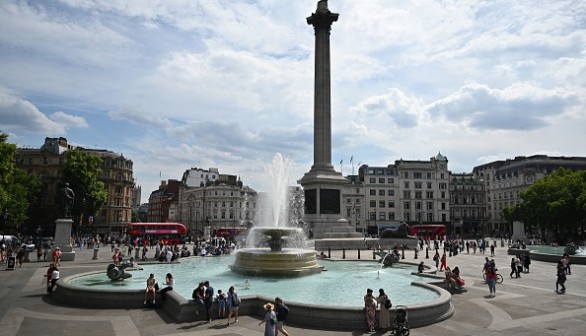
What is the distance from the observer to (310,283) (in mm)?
20078

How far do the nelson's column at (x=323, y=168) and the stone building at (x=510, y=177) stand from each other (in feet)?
216

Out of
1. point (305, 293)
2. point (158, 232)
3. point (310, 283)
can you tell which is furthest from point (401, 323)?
point (158, 232)

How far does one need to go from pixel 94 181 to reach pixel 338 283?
55364mm

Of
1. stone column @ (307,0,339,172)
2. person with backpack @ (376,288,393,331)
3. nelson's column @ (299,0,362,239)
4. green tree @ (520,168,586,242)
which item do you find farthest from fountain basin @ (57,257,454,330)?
green tree @ (520,168,586,242)

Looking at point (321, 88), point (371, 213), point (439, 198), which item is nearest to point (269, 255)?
point (321, 88)

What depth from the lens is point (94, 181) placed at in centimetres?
6362

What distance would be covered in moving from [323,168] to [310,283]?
30.1m

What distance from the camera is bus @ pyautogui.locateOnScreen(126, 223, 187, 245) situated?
183 feet

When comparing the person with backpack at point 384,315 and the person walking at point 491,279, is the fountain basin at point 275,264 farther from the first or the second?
the person with backpack at point 384,315

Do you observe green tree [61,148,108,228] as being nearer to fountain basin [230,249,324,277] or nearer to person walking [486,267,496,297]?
fountain basin [230,249,324,277]

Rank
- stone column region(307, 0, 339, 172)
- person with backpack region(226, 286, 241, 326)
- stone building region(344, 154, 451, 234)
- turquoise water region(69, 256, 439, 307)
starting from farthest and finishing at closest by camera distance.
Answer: stone building region(344, 154, 451, 234) < stone column region(307, 0, 339, 172) < turquoise water region(69, 256, 439, 307) < person with backpack region(226, 286, 241, 326)

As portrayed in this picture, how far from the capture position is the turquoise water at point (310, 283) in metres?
16.3

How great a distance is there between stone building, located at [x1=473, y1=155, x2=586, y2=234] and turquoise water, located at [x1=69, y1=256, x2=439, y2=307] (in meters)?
85.6

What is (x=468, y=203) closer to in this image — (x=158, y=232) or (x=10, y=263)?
(x=158, y=232)
